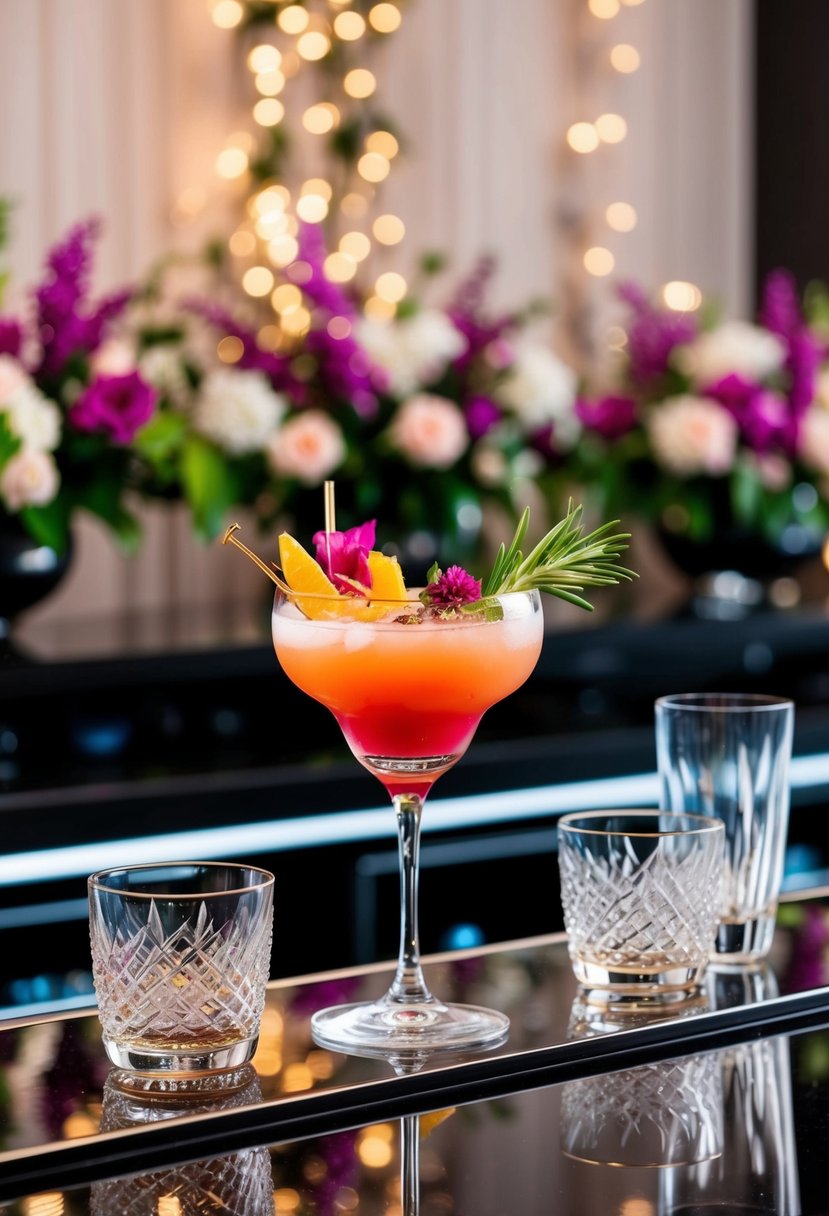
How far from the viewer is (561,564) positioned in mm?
948

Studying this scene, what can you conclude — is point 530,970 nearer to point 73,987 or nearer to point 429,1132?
point 429,1132

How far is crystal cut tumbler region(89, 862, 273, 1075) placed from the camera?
863 millimetres

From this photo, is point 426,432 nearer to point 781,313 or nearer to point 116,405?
point 116,405

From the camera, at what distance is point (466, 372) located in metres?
2.95

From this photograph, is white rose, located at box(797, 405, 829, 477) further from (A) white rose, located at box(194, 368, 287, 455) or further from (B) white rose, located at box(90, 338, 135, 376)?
(B) white rose, located at box(90, 338, 135, 376)

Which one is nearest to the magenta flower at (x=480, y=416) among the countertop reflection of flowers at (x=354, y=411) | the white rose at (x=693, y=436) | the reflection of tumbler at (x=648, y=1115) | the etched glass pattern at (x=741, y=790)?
the countertop reflection of flowers at (x=354, y=411)

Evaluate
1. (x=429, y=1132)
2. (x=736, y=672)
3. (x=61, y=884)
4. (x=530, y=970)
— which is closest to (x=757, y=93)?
(x=736, y=672)

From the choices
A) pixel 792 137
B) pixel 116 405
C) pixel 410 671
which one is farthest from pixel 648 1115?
pixel 792 137

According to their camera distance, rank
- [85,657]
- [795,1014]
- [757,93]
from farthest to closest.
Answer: [757,93], [85,657], [795,1014]

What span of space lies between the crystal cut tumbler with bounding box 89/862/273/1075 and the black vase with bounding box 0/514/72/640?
5.08 ft

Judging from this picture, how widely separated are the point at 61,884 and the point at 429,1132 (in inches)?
47.1

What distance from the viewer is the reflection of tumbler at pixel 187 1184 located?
2.45 feet

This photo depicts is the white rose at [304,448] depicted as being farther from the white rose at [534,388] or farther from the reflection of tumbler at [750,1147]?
the reflection of tumbler at [750,1147]

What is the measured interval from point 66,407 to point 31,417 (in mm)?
149
